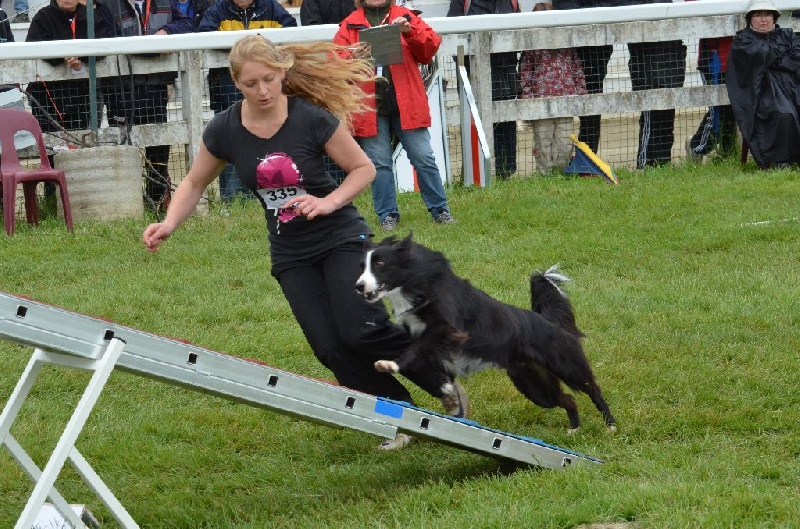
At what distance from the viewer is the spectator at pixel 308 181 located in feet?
18.5

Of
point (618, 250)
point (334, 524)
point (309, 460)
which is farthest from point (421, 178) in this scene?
point (334, 524)

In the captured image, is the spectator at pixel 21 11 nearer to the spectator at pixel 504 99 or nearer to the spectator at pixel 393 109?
the spectator at pixel 504 99

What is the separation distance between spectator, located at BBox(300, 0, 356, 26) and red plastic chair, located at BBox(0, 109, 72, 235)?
10.1 ft

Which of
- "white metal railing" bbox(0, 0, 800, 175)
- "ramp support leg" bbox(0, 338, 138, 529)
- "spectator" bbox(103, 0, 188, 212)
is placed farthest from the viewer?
"spectator" bbox(103, 0, 188, 212)

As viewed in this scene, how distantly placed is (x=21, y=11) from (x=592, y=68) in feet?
Result: 26.5

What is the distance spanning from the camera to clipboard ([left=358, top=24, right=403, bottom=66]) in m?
10.2

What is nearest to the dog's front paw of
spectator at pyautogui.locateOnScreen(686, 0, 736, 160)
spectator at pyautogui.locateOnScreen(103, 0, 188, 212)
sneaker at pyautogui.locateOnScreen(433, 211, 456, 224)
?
sneaker at pyautogui.locateOnScreen(433, 211, 456, 224)

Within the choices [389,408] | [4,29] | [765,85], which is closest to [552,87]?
[765,85]

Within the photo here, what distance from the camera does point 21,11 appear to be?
647 inches

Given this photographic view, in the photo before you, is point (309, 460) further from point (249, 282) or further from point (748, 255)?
point (748, 255)

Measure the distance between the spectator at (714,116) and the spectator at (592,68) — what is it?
1.03 m

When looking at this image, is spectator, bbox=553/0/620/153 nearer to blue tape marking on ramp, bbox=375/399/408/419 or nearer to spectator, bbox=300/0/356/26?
spectator, bbox=300/0/356/26

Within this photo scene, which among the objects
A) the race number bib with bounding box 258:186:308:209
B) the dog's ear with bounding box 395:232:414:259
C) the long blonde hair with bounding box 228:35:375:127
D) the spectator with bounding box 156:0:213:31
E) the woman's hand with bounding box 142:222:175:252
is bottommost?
the dog's ear with bounding box 395:232:414:259

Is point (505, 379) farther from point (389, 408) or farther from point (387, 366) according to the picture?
point (389, 408)
